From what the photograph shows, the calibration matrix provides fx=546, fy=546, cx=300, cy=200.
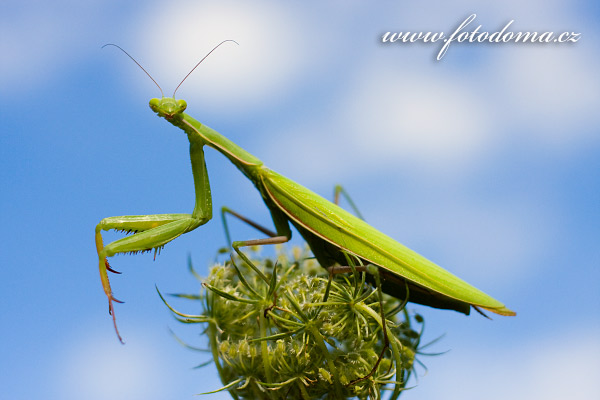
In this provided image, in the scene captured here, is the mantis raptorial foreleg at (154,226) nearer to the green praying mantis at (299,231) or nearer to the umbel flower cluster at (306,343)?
the green praying mantis at (299,231)

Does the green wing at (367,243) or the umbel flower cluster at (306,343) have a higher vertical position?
the green wing at (367,243)

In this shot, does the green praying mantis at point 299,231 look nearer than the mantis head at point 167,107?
Yes

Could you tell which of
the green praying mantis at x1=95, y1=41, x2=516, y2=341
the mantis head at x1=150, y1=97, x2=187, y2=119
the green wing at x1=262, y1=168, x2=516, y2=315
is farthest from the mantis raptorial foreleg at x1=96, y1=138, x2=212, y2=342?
the green wing at x1=262, y1=168, x2=516, y2=315

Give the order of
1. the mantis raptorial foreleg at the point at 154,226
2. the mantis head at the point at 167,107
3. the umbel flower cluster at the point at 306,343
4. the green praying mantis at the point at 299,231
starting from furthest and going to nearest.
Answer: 1. the mantis head at the point at 167,107
2. the green praying mantis at the point at 299,231
3. the mantis raptorial foreleg at the point at 154,226
4. the umbel flower cluster at the point at 306,343

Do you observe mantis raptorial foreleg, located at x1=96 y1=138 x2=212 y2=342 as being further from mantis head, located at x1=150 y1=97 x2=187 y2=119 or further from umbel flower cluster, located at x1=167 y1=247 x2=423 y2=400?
umbel flower cluster, located at x1=167 y1=247 x2=423 y2=400

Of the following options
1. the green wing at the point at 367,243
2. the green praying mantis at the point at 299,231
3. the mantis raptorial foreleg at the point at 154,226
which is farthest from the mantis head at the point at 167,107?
the green wing at the point at 367,243
